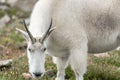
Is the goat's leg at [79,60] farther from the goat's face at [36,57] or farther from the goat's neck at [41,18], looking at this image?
the goat's face at [36,57]

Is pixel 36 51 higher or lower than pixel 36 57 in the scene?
higher

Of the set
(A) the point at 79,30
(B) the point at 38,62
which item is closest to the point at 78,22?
(A) the point at 79,30

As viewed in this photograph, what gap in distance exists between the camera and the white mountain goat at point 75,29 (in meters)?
9.07

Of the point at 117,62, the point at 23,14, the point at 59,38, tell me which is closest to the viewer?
the point at 59,38

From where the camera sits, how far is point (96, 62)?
11289mm

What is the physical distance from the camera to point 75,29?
A: 930cm

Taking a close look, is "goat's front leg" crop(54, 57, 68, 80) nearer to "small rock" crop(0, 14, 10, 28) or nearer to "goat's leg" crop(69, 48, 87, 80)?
"goat's leg" crop(69, 48, 87, 80)

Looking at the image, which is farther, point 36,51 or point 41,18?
point 41,18

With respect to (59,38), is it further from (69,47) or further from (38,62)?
(38,62)

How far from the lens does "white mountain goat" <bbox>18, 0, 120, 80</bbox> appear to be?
9070mm

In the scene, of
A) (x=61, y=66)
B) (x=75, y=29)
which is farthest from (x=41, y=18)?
(x=61, y=66)

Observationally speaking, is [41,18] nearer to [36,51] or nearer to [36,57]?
[36,51]

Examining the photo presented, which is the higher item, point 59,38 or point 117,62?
point 59,38

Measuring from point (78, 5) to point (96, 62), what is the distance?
2.20 metres
